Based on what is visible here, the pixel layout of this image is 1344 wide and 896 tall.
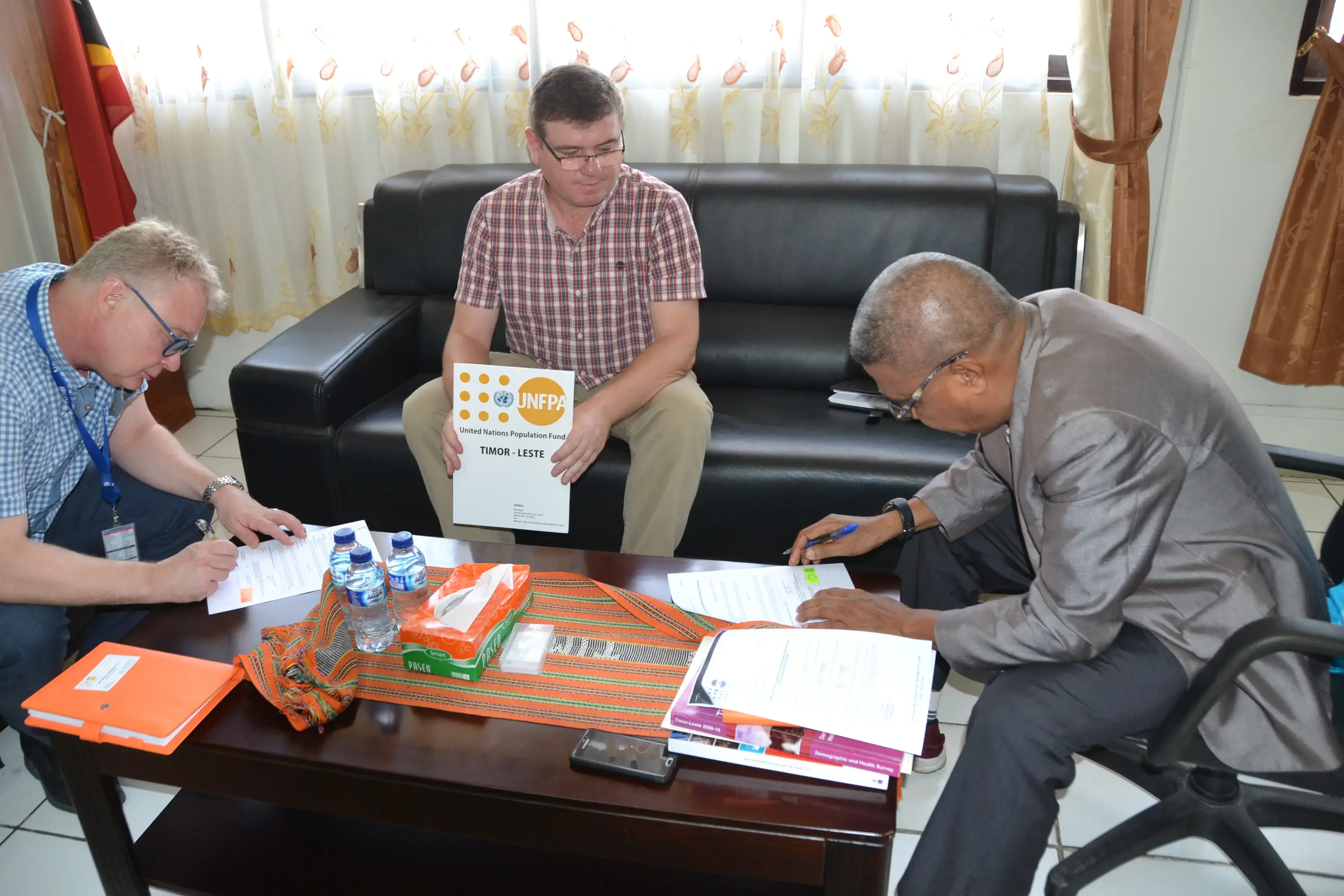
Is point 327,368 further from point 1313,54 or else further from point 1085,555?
point 1313,54

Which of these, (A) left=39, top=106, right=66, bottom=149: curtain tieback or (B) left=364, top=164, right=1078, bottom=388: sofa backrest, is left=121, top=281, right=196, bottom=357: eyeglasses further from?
(A) left=39, top=106, right=66, bottom=149: curtain tieback

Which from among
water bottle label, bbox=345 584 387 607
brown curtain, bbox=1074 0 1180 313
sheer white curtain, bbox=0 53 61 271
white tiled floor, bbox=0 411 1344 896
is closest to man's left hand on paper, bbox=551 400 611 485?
water bottle label, bbox=345 584 387 607

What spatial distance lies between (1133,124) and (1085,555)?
77.0 inches

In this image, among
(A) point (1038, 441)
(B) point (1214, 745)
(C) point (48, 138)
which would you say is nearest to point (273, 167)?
(C) point (48, 138)

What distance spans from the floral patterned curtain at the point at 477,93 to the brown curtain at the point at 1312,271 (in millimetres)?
675

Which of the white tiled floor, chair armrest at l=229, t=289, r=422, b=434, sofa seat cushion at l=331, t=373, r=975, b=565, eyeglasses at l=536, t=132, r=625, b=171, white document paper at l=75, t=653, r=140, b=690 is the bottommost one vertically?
the white tiled floor

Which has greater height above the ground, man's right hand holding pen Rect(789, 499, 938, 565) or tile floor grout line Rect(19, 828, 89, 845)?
man's right hand holding pen Rect(789, 499, 938, 565)

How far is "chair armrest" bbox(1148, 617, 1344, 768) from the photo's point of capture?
1.17m

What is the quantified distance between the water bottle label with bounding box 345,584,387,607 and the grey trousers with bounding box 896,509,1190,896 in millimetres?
879

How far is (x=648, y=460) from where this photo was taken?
223 cm

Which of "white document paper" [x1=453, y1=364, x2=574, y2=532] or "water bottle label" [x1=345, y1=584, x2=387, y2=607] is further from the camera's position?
"white document paper" [x1=453, y1=364, x2=574, y2=532]

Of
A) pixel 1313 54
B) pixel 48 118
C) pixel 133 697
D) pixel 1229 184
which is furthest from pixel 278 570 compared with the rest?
pixel 1313 54

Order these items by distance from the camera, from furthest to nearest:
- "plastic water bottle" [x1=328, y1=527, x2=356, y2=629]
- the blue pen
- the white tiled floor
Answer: the blue pen → the white tiled floor → "plastic water bottle" [x1=328, y1=527, x2=356, y2=629]

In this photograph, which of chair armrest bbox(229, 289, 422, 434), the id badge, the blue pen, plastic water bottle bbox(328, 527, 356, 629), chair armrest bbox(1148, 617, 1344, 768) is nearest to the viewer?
chair armrest bbox(1148, 617, 1344, 768)
